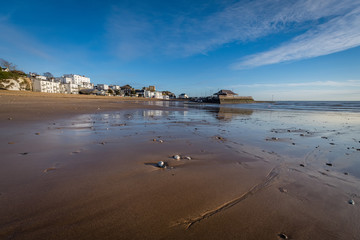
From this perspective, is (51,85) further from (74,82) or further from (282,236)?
(282,236)

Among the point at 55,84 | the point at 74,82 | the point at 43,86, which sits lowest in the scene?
the point at 43,86

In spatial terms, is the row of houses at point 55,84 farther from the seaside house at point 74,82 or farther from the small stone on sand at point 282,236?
the small stone on sand at point 282,236

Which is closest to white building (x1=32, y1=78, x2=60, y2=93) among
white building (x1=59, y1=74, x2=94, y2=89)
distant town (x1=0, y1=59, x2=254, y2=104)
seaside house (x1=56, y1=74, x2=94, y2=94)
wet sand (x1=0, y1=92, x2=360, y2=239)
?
distant town (x1=0, y1=59, x2=254, y2=104)

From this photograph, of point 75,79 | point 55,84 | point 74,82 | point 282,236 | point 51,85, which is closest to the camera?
point 282,236

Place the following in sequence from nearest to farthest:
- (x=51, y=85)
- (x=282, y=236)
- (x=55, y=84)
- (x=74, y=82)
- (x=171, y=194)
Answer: (x=282, y=236), (x=171, y=194), (x=51, y=85), (x=55, y=84), (x=74, y=82)

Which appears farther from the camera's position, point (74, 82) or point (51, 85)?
point (74, 82)

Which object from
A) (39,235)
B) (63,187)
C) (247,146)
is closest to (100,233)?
(39,235)

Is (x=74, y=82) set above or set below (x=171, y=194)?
above

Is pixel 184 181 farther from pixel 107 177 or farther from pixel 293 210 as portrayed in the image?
pixel 293 210

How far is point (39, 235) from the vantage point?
4.66 ft

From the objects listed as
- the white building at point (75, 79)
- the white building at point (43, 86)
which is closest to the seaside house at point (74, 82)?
the white building at point (75, 79)

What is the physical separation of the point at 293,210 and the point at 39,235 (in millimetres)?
2850

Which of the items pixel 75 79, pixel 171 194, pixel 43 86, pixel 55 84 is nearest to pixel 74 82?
pixel 75 79

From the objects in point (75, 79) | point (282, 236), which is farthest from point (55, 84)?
point (282, 236)
